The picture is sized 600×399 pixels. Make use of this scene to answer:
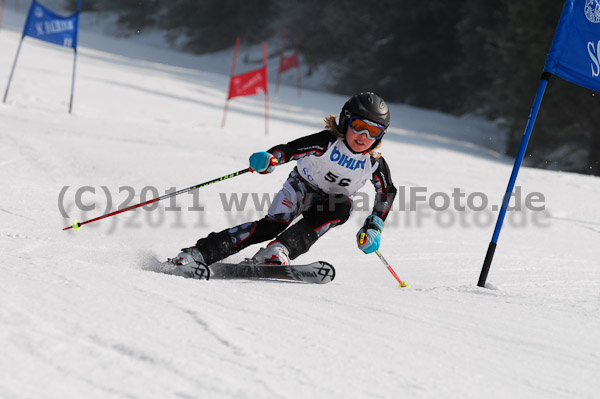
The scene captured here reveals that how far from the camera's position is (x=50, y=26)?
9.93 metres

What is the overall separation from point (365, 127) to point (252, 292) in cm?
145

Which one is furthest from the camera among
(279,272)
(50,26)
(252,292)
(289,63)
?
(289,63)

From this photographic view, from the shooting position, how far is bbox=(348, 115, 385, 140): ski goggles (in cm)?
393

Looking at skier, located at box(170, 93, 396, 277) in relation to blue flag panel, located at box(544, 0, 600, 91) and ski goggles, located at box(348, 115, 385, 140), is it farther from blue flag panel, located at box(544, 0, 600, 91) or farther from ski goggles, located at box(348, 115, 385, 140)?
blue flag panel, located at box(544, 0, 600, 91)

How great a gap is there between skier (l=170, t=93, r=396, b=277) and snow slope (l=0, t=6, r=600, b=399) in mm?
425

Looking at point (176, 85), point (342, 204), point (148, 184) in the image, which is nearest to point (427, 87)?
point (176, 85)

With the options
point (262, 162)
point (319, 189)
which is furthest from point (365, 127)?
point (262, 162)

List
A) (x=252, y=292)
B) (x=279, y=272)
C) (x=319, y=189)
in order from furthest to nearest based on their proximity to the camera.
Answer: (x=319, y=189) → (x=279, y=272) → (x=252, y=292)

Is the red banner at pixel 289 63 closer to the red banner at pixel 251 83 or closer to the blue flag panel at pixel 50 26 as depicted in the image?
the red banner at pixel 251 83

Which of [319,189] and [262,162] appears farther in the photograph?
[319,189]

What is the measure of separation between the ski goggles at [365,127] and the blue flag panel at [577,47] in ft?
3.59

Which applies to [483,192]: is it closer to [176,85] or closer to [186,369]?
[186,369]

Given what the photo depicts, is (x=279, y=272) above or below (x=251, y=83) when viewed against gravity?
below

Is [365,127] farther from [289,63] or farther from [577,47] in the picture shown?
[289,63]
